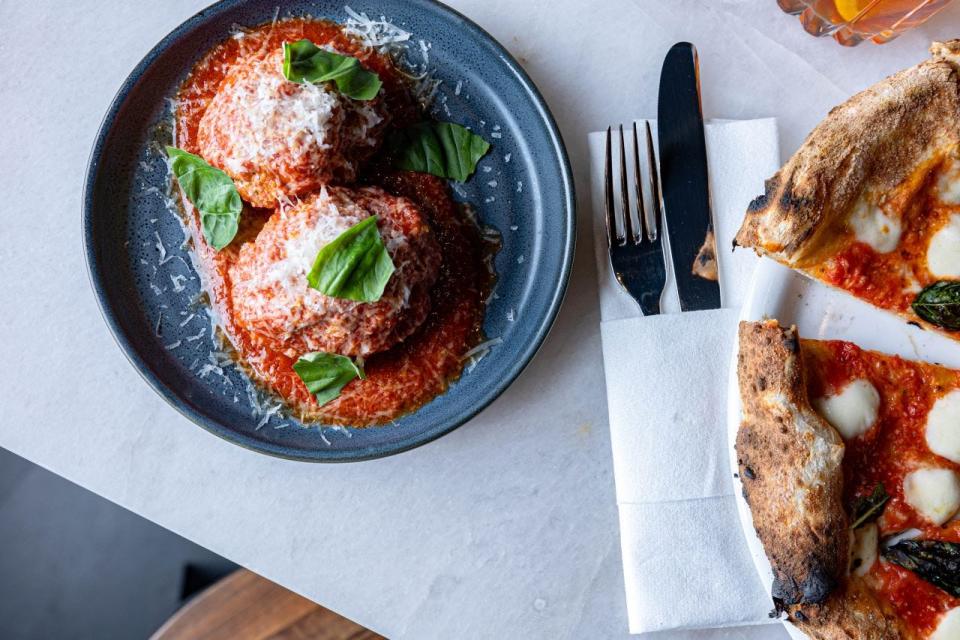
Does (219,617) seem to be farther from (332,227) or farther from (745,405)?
(745,405)

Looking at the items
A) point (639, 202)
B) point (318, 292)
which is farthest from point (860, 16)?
point (318, 292)

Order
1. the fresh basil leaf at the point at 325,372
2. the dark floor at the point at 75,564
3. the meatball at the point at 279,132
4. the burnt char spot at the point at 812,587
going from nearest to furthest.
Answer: the burnt char spot at the point at 812,587
the meatball at the point at 279,132
the fresh basil leaf at the point at 325,372
the dark floor at the point at 75,564

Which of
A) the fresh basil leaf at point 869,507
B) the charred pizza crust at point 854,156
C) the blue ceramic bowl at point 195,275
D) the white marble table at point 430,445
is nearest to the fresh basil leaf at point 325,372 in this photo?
the blue ceramic bowl at point 195,275

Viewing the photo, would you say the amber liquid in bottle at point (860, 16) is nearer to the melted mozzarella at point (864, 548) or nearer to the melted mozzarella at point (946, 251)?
the melted mozzarella at point (946, 251)

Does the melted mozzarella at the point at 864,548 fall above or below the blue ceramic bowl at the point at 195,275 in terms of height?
below

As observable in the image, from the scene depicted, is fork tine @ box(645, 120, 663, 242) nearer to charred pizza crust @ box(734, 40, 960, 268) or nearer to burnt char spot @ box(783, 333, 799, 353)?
charred pizza crust @ box(734, 40, 960, 268)

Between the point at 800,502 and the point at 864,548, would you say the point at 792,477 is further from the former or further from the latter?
the point at 864,548

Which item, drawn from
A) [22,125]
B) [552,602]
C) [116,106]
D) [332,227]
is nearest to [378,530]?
[552,602]
